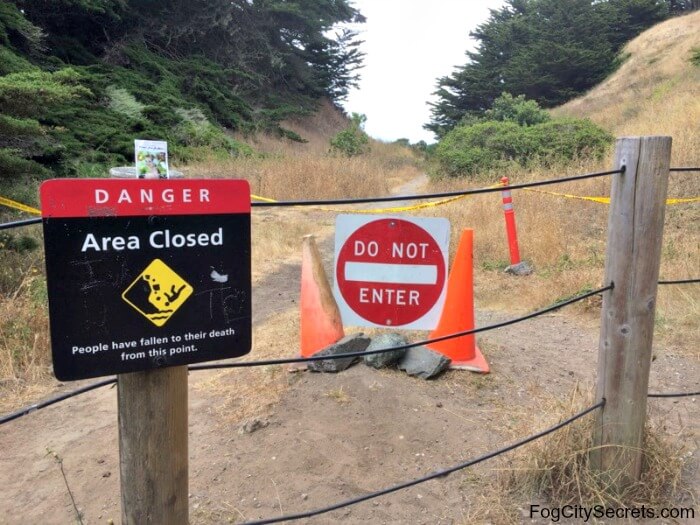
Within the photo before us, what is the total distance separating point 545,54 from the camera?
2823 centimetres

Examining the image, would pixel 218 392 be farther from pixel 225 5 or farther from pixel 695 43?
pixel 695 43

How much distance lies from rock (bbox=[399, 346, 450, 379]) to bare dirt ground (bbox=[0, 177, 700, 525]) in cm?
6

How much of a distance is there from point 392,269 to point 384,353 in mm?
1522

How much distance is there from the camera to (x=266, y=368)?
3.74 metres

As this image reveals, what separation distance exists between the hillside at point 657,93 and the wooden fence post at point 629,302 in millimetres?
8231

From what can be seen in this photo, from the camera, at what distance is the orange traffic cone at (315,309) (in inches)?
148

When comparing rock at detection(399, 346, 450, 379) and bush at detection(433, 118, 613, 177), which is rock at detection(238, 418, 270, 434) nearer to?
rock at detection(399, 346, 450, 379)

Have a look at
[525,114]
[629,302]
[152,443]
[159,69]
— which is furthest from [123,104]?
[152,443]

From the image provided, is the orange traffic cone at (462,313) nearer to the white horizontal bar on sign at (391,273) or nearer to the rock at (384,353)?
the rock at (384,353)

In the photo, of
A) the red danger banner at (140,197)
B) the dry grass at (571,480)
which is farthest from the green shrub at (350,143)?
the red danger banner at (140,197)

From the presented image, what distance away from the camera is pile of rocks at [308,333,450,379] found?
3529mm

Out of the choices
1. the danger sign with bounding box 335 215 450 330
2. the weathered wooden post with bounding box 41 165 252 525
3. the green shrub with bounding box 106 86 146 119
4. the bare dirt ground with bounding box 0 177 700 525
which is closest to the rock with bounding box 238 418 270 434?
the bare dirt ground with bounding box 0 177 700 525

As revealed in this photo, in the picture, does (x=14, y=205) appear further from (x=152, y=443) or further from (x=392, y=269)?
(x=152, y=443)

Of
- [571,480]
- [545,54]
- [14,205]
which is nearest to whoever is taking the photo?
[571,480]
